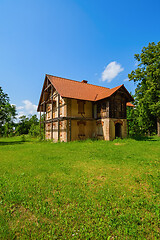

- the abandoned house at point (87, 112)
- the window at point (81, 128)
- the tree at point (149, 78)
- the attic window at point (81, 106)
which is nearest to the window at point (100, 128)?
the abandoned house at point (87, 112)

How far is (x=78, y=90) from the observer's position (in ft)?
65.3

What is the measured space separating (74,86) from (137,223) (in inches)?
774

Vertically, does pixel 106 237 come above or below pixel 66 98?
below

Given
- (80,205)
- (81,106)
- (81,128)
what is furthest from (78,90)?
(80,205)

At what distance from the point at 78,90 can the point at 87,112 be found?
12.6 ft

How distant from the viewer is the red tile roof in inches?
703

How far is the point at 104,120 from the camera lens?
18.3 m

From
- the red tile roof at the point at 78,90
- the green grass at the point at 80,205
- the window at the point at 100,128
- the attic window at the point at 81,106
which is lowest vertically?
the green grass at the point at 80,205

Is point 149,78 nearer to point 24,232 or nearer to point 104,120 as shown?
point 104,120

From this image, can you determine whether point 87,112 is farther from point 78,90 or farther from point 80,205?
point 80,205

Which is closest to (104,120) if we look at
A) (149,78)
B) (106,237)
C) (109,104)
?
(109,104)

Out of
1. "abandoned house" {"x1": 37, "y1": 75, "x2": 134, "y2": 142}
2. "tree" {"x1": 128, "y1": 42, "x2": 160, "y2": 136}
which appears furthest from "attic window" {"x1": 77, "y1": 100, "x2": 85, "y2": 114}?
"tree" {"x1": 128, "y1": 42, "x2": 160, "y2": 136}

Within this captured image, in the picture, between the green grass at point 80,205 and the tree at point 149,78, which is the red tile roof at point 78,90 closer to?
the tree at point 149,78

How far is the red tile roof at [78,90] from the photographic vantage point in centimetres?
1784
